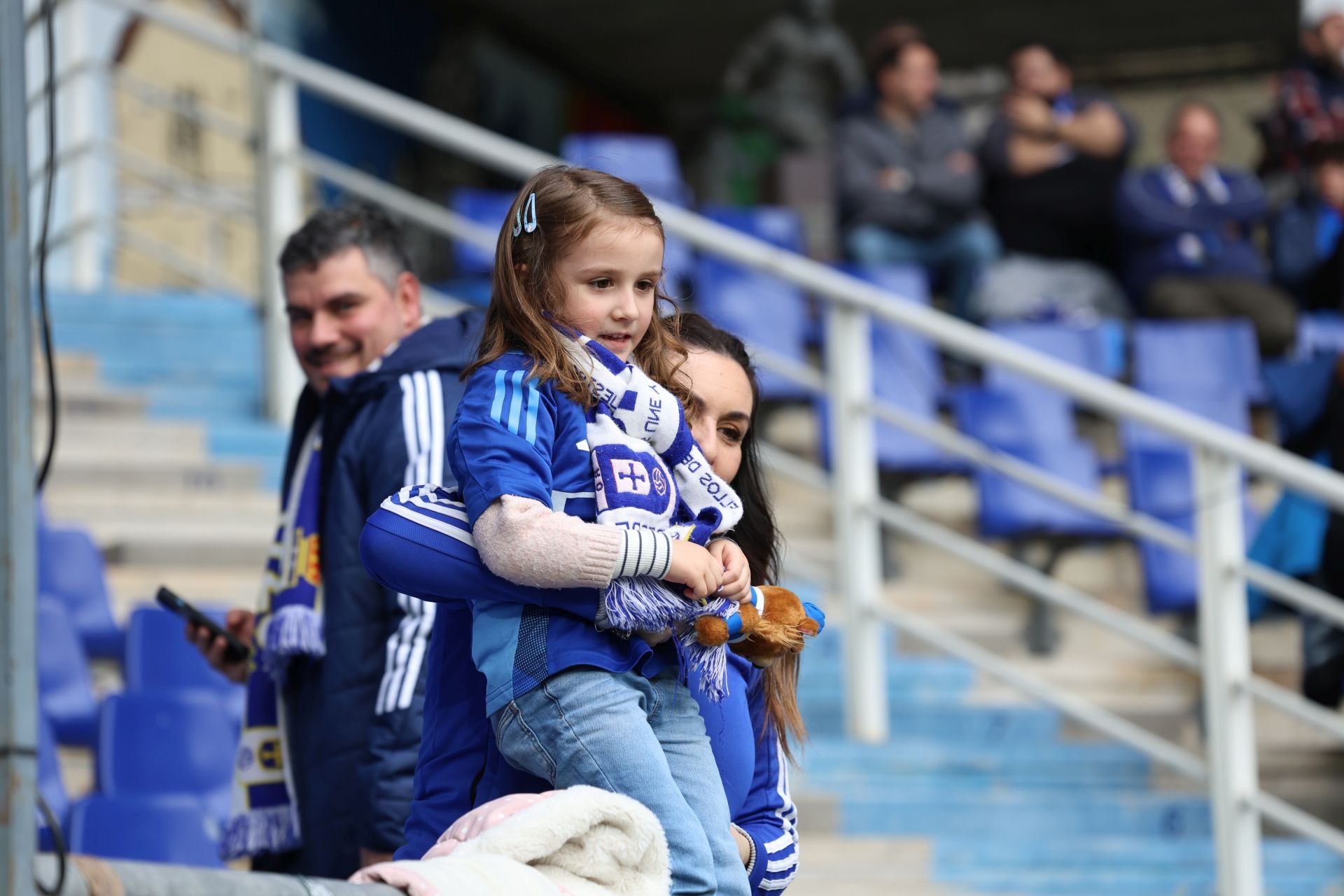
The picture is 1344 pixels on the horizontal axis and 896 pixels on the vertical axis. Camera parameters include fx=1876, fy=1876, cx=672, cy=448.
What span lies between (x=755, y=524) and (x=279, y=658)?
772 mm

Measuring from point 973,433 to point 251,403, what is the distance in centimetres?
200

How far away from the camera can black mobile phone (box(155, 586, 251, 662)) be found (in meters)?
2.69

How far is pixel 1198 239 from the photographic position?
6547 mm

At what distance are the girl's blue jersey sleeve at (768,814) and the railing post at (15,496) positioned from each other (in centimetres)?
Result: 85

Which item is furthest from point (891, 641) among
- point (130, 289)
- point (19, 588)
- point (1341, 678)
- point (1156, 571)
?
point (19, 588)

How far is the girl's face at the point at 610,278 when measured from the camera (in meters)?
1.88

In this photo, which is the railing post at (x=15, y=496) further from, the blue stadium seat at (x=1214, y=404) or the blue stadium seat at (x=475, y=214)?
the blue stadium seat at (x=475, y=214)

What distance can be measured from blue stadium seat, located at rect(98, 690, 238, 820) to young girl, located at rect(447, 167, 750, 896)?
193cm

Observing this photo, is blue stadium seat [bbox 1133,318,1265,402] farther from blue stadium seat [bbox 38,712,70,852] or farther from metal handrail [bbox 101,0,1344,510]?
blue stadium seat [bbox 38,712,70,852]

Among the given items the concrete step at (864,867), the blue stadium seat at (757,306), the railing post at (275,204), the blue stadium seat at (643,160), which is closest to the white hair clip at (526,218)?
the concrete step at (864,867)

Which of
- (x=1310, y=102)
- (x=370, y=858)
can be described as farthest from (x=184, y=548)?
(x=1310, y=102)

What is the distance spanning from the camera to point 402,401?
251 centimetres

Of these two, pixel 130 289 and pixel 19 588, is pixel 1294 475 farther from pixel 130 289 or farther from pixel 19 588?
pixel 130 289

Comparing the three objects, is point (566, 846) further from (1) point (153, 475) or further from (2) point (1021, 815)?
(1) point (153, 475)
